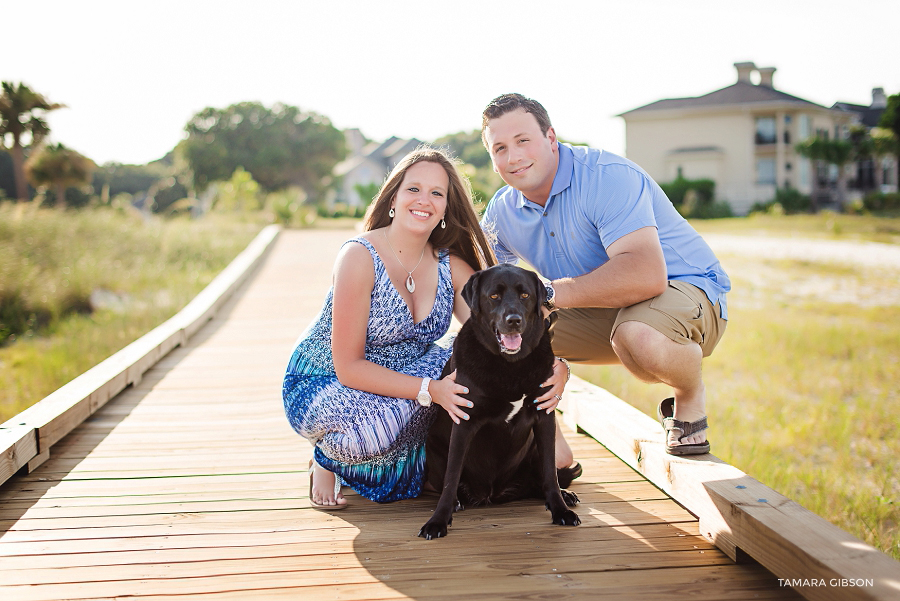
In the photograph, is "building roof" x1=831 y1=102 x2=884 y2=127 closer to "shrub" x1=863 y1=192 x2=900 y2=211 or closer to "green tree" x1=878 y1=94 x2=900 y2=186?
"green tree" x1=878 y1=94 x2=900 y2=186

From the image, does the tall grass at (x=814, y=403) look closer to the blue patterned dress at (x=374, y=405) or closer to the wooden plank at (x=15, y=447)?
the blue patterned dress at (x=374, y=405)

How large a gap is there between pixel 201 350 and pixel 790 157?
1409 inches

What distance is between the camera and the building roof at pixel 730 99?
3475 centimetres

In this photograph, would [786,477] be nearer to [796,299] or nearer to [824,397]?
[824,397]

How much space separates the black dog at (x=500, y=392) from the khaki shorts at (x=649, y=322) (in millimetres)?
447

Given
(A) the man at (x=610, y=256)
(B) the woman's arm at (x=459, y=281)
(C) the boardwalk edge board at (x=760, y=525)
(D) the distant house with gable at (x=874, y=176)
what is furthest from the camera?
(D) the distant house with gable at (x=874, y=176)

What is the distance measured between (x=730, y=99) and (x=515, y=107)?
36.3 metres

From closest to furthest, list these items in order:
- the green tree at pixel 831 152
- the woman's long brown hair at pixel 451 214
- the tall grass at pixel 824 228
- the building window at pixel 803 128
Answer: the woman's long brown hair at pixel 451 214 < the tall grass at pixel 824 228 < the green tree at pixel 831 152 < the building window at pixel 803 128

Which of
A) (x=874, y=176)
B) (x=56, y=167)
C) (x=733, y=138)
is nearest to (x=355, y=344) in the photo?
(x=56, y=167)

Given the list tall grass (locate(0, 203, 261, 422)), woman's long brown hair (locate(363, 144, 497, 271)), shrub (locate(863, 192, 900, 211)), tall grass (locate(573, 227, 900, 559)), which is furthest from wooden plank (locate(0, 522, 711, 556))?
shrub (locate(863, 192, 900, 211))

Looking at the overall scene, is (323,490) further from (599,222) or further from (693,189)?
(693,189)

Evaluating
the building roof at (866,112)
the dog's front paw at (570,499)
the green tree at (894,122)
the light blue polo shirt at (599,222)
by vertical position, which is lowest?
the dog's front paw at (570,499)

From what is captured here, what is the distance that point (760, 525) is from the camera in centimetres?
198

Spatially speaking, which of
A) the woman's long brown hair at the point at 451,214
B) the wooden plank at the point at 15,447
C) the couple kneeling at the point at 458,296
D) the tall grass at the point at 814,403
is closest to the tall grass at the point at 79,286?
the wooden plank at the point at 15,447
